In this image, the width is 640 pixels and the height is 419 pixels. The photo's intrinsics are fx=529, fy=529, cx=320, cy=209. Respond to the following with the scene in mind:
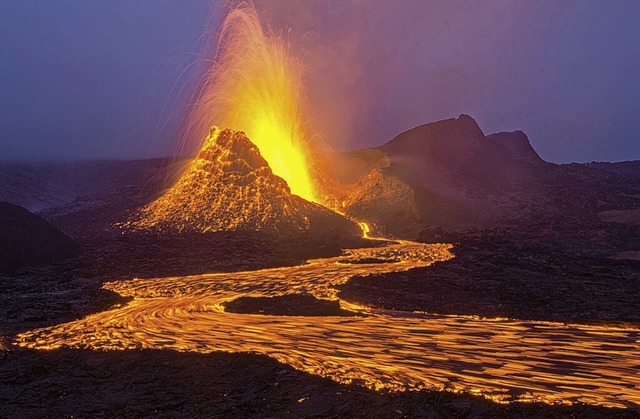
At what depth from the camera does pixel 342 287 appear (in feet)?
57.2

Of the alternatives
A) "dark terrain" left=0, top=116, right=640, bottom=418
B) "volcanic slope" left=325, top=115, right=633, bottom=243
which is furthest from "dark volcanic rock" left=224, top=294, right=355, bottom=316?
"volcanic slope" left=325, top=115, right=633, bottom=243

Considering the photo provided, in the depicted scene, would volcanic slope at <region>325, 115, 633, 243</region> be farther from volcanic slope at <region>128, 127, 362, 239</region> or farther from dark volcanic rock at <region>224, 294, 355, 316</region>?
dark volcanic rock at <region>224, 294, 355, 316</region>

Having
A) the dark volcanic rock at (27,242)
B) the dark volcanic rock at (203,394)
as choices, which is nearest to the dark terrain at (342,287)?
the dark volcanic rock at (203,394)

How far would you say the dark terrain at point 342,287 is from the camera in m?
7.65

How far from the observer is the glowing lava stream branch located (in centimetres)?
799

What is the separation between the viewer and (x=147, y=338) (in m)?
11.5

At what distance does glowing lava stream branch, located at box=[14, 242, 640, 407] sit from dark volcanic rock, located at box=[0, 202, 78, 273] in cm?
915

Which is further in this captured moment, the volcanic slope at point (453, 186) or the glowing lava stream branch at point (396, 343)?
the volcanic slope at point (453, 186)

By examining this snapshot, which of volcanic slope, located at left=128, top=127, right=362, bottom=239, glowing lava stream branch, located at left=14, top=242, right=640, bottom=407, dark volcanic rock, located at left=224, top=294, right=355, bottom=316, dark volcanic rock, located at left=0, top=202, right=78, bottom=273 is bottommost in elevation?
glowing lava stream branch, located at left=14, top=242, right=640, bottom=407

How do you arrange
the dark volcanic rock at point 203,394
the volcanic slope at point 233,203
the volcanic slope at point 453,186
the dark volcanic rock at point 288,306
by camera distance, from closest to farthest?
1. the dark volcanic rock at point 203,394
2. the dark volcanic rock at point 288,306
3. the volcanic slope at point 233,203
4. the volcanic slope at point 453,186

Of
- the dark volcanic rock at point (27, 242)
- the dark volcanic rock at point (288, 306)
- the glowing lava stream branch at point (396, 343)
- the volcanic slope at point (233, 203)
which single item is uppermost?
the volcanic slope at point (233, 203)

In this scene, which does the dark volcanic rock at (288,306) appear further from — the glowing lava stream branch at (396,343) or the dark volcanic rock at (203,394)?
the dark volcanic rock at (203,394)

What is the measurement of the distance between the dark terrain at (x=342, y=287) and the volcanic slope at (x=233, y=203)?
5.55 feet

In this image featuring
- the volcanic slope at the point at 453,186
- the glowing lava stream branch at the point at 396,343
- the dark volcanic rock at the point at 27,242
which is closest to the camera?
the glowing lava stream branch at the point at 396,343
